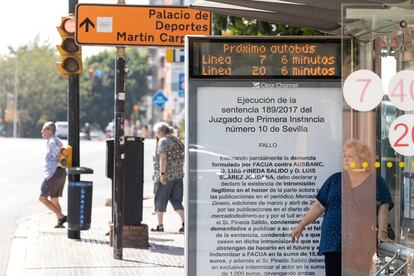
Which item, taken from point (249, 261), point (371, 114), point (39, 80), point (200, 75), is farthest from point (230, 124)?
point (39, 80)

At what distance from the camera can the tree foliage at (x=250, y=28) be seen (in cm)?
1400

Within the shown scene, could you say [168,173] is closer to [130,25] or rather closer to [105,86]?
[130,25]

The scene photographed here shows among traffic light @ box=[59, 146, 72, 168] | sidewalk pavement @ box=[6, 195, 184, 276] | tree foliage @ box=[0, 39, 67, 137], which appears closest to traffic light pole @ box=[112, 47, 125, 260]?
sidewalk pavement @ box=[6, 195, 184, 276]

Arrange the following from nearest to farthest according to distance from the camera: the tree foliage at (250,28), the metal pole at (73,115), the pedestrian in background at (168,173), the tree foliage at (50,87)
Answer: the tree foliage at (250,28), the metal pole at (73,115), the pedestrian in background at (168,173), the tree foliage at (50,87)

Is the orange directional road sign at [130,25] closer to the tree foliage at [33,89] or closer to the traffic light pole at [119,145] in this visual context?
the traffic light pole at [119,145]

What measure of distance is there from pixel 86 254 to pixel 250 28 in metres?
3.88

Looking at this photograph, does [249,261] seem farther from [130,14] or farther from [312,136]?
[130,14]

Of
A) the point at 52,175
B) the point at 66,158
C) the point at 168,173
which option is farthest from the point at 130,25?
the point at 52,175

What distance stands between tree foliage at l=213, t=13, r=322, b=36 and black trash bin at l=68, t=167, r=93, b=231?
295cm

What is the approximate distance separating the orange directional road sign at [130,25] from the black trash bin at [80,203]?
2610 millimetres

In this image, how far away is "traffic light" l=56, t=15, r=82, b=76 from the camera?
14.6m

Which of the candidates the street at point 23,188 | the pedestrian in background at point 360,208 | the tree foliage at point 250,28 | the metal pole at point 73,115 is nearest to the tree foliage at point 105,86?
the street at point 23,188

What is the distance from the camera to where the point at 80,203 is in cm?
1451

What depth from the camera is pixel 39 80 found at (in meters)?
117
